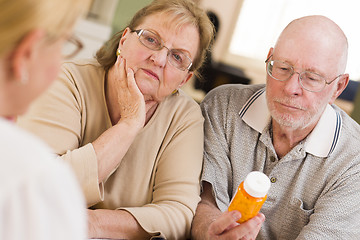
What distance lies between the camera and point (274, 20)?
6.63 m

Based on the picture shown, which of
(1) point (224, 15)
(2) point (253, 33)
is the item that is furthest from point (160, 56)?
(1) point (224, 15)

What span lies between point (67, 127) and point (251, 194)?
0.60m

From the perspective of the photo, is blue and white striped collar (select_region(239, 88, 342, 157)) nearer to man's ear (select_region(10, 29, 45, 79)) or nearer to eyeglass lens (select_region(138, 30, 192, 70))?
eyeglass lens (select_region(138, 30, 192, 70))

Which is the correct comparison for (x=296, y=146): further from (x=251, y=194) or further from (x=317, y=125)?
(x=251, y=194)

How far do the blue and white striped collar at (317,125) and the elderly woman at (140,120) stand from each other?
20cm

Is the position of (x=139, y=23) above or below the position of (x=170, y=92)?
above

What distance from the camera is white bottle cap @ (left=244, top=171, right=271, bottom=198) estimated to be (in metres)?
1.04

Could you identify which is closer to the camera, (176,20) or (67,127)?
(67,127)

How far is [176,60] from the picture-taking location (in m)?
1.49

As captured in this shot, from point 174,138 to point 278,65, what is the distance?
18.0 inches

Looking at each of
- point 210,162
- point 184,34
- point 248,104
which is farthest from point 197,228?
point 184,34

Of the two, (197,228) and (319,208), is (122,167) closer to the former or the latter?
(197,228)

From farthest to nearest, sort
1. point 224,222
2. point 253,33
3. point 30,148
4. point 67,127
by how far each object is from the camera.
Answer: point 253,33 → point 67,127 → point 224,222 → point 30,148

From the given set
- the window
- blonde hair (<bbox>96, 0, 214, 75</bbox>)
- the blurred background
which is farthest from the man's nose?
the window
